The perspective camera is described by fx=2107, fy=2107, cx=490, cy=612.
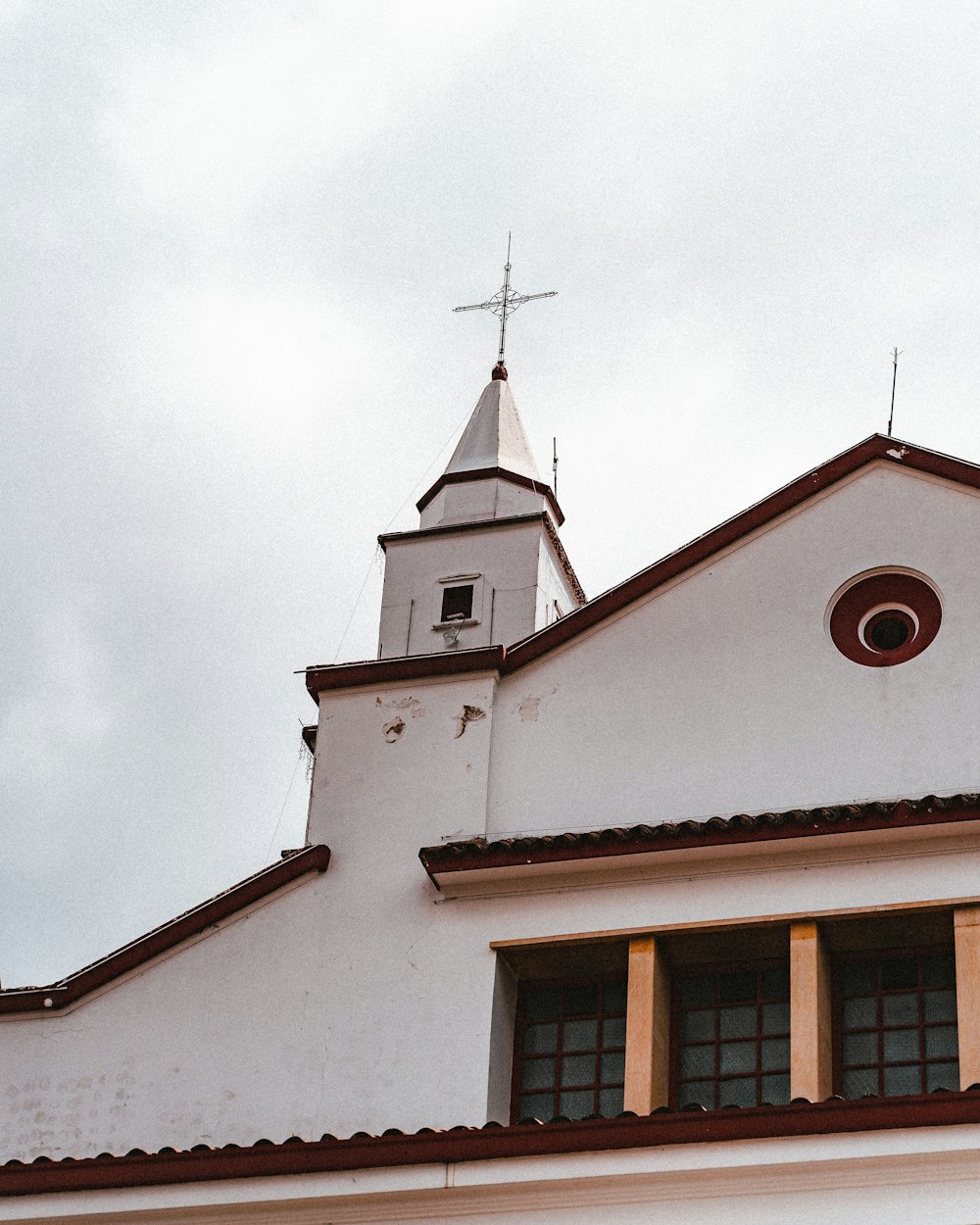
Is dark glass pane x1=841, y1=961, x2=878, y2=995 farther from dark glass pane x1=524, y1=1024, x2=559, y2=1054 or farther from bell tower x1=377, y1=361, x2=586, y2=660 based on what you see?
bell tower x1=377, y1=361, x2=586, y2=660

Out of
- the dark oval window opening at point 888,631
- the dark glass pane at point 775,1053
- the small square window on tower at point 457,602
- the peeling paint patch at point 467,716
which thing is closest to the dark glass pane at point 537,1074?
the dark glass pane at point 775,1053

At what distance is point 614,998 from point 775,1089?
141cm

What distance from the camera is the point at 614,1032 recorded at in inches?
578

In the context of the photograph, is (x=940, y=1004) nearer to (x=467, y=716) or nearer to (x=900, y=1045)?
(x=900, y=1045)

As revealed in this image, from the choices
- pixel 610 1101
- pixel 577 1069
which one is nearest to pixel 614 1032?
pixel 577 1069

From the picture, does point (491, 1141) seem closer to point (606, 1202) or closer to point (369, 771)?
point (606, 1202)

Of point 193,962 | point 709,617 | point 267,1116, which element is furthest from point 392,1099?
point 709,617

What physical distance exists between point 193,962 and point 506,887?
2435mm

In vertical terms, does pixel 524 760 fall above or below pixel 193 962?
above

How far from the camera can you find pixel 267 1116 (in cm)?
1461

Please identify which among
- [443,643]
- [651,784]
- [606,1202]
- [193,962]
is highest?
[443,643]

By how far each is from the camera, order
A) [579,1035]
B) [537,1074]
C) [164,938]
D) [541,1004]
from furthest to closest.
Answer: [164,938] < [541,1004] < [579,1035] < [537,1074]

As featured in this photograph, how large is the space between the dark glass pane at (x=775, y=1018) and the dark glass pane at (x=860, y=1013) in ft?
1.34

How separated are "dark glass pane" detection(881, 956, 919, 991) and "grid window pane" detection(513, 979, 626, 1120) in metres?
1.83
